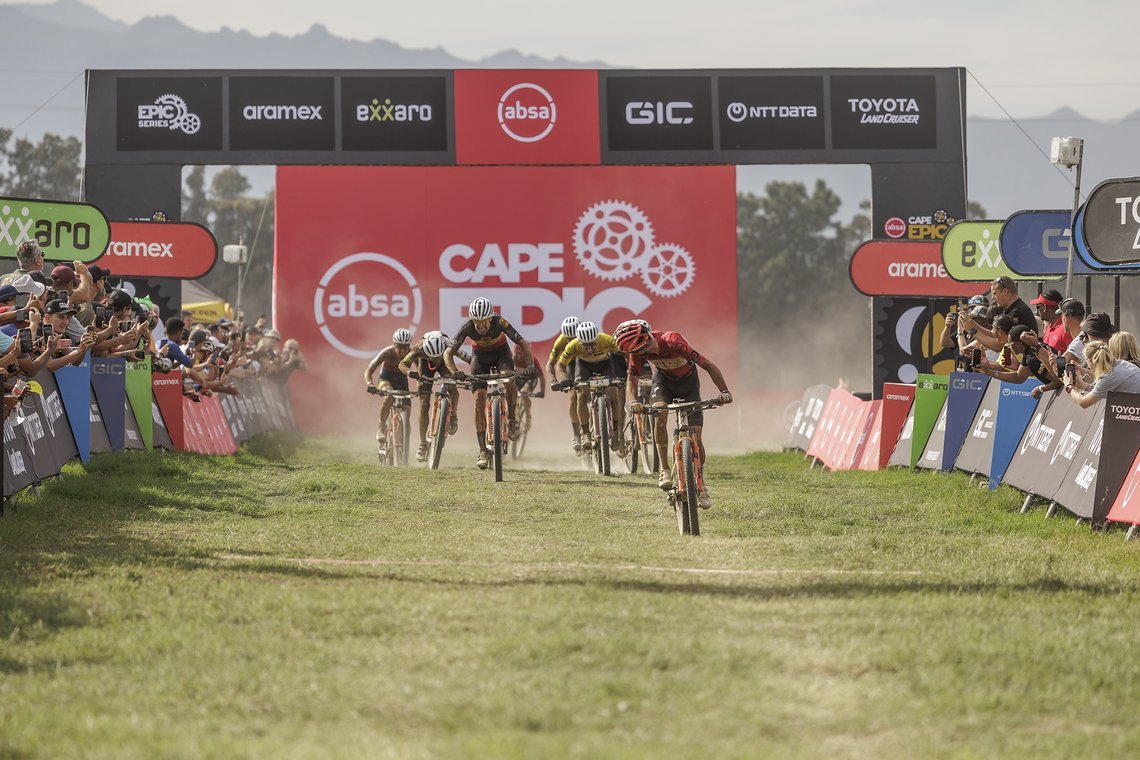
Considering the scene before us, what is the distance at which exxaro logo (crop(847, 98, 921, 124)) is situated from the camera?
97.2 ft

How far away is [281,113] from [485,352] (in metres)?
12.9

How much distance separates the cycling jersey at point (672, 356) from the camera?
12.8 meters

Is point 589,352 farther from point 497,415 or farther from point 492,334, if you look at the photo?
point 497,415

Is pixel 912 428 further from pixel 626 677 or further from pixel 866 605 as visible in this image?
pixel 626 677

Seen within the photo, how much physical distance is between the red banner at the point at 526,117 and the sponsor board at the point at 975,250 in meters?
10.2

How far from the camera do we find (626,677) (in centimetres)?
652

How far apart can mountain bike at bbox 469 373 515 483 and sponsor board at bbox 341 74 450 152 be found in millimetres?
12994

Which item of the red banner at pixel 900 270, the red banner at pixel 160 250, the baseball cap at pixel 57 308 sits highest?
the red banner at pixel 160 250

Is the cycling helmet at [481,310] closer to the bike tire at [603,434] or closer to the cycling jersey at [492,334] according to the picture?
the cycling jersey at [492,334]

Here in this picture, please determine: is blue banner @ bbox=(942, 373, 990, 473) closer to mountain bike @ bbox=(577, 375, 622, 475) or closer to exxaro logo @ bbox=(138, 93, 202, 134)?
mountain bike @ bbox=(577, 375, 622, 475)

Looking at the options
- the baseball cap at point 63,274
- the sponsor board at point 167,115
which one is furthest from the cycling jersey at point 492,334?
the sponsor board at point 167,115

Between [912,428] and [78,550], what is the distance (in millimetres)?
11914

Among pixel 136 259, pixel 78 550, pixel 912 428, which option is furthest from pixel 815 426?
pixel 78 550

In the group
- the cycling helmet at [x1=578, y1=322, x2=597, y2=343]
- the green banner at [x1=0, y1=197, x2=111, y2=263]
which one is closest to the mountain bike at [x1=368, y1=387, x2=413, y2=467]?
the cycling helmet at [x1=578, y1=322, x2=597, y2=343]
